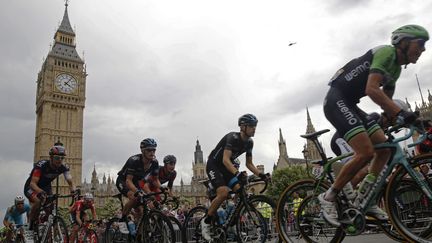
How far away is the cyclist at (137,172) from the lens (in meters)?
7.76

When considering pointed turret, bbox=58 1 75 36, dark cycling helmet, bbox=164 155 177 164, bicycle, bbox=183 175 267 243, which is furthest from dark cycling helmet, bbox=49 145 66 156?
pointed turret, bbox=58 1 75 36

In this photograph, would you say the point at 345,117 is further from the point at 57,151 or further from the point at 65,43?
Answer: the point at 65,43

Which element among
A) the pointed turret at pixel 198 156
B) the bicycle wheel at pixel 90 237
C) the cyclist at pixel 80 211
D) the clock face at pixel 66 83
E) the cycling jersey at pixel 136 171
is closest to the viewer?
the cycling jersey at pixel 136 171

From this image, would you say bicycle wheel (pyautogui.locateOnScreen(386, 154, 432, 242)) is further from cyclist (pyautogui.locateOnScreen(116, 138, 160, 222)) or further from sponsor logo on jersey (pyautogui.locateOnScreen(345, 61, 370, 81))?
cyclist (pyautogui.locateOnScreen(116, 138, 160, 222))

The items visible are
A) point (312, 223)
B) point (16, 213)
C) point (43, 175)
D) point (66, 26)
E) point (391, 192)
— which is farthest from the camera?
point (66, 26)

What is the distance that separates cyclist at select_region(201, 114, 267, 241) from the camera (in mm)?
6445

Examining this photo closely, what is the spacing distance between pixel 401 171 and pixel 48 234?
7147 mm

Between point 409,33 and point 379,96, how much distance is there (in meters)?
0.87

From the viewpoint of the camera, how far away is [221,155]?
6.92m

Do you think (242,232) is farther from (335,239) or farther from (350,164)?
(350,164)

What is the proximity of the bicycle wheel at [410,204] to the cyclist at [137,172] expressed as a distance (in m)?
5.13

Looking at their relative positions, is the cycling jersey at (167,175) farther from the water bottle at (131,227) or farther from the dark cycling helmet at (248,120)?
the dark cycling helmet at (248,120)

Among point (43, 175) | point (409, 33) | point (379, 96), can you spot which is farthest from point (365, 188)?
point (43, 175)

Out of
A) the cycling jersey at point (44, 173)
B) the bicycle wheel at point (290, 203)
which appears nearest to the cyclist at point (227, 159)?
the bicycle wheel at point (290, 203)
